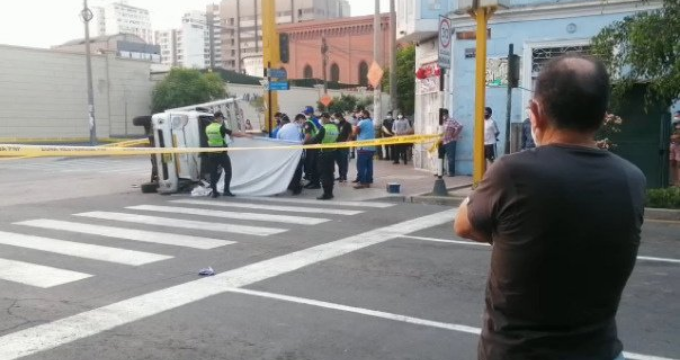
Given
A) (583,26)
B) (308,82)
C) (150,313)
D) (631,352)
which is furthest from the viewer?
(308,82)

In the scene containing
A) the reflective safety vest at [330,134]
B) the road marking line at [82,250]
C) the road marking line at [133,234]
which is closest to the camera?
the road marking line at [82,250]

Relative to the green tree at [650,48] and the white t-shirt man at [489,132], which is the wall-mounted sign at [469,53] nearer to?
the white t-shirt man at [489,132]

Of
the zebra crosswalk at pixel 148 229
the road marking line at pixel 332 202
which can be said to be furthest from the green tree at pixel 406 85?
the zebra crosswalk at pixel 148 229

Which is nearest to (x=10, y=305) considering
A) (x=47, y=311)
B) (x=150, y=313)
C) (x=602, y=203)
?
(x=47, y=311)

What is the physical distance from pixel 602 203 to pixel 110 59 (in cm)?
3995

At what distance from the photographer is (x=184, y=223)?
10.8 metres

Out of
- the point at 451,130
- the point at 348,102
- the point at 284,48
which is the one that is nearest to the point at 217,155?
the point at 284,48

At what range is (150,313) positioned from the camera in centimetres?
599

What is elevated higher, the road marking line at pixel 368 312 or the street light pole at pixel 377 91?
the street light pole at pixel 377 91

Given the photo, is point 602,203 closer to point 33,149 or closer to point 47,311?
point 47,311

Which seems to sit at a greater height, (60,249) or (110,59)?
(110,59)

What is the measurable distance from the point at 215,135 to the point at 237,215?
2879 millimetres

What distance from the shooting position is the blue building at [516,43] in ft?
51.5

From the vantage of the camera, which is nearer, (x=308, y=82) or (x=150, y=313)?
(x=150, y=313)
